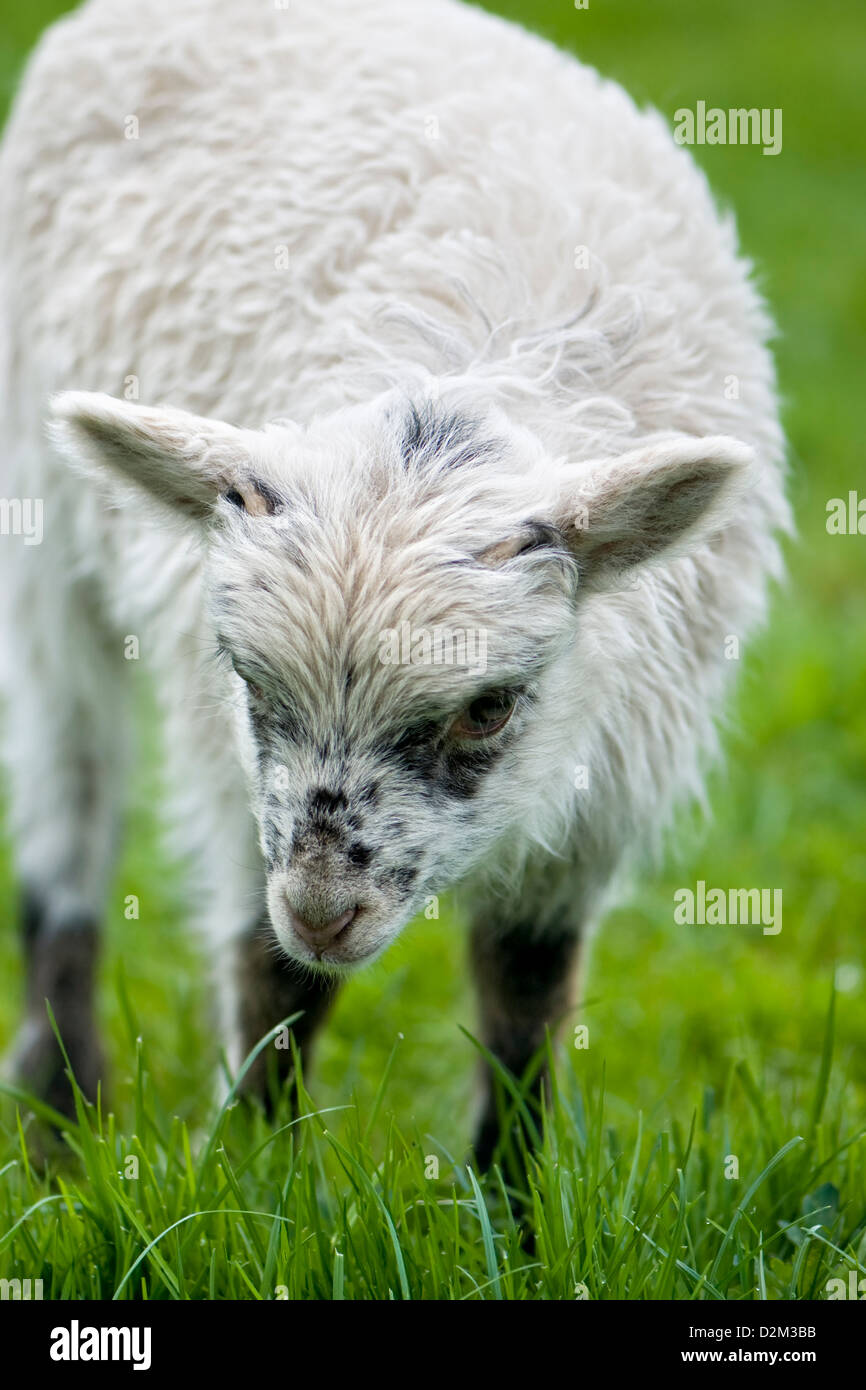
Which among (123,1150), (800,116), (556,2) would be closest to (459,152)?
(123,1150)

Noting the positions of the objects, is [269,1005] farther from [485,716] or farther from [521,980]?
[485,716]

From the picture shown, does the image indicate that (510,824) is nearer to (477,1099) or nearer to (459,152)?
(477,1099)

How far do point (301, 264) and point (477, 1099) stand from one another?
2.28 metres

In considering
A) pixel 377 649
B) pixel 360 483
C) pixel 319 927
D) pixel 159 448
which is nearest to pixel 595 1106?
pixel 319 927

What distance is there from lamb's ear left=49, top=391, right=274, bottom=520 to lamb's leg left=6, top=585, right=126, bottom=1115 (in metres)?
1.79

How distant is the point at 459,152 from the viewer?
12.8 ft

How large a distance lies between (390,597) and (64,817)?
260cm

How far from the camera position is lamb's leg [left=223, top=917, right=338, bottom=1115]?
396cm

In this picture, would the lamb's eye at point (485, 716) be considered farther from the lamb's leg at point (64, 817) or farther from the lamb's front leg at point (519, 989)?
the lamb's leg at point (64, 817)


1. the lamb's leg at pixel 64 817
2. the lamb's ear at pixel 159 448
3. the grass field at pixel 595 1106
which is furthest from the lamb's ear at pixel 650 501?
the lamb's leg at pixel 64 817

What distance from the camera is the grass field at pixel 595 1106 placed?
3170 mm

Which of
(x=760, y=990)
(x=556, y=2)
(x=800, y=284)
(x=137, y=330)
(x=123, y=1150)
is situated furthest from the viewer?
(x=556, y=2)

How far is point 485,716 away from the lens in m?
3.04

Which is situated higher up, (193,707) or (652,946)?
(193,707)
